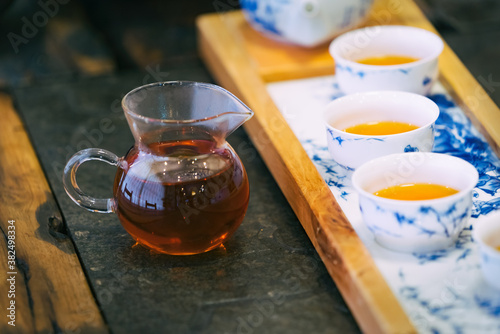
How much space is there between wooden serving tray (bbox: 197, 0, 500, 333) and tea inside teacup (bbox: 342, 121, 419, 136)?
0.09 m

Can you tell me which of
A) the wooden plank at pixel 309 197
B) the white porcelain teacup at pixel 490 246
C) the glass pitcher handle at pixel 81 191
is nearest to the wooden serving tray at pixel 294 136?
the wooden plank at pixel 309 197

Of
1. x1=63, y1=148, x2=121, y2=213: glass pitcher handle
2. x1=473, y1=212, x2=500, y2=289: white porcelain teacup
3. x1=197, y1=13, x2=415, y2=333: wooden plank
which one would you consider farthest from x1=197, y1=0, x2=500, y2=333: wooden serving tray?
x1=63, y1=148, x2=121, y2=213: glass pitcher handle

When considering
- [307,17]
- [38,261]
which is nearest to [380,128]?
[307,17]

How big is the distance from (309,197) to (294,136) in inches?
7.9

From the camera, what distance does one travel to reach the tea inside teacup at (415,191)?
3.19 ft

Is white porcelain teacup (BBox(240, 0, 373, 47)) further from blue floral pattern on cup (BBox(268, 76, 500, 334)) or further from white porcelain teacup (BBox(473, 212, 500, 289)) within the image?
white porcelain teacup (BBox(473, 212, 500, 289))

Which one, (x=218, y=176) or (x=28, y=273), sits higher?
(x=218, y=176)

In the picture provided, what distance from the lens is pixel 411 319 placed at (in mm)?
851

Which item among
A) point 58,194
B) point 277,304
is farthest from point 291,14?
point 277,304

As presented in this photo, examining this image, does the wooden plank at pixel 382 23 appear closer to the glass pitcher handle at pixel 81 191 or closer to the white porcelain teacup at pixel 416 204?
the white porcelain teacup at pixel 416 204

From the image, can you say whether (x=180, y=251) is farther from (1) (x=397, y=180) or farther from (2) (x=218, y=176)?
(1) (x=397, y=180)

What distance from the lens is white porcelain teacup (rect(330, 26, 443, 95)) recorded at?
4.24 ft

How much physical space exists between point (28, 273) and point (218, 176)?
0.31 m

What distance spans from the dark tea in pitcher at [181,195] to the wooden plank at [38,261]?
0.12 meters
